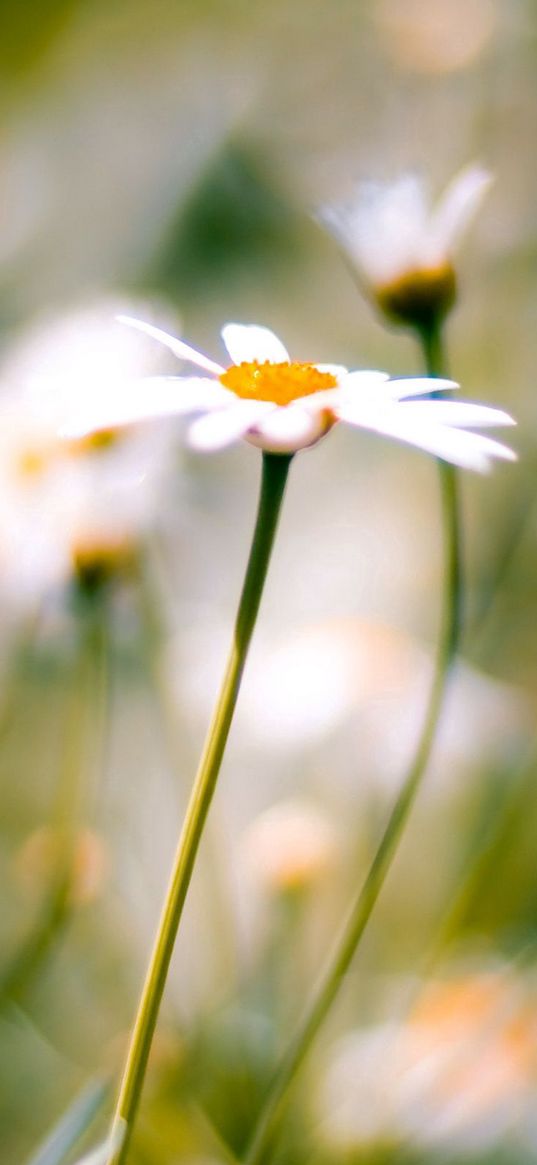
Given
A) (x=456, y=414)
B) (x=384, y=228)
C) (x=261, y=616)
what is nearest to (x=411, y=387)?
(x=456, y=414)

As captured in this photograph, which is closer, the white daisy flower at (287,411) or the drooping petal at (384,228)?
the white daisy flower at (287,411)

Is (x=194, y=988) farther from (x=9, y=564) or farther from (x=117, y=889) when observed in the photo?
(x=9, y=564)

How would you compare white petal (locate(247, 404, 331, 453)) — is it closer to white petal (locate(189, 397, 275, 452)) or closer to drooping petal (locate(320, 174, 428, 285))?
white petal (locate(189, 397, 275, 452))

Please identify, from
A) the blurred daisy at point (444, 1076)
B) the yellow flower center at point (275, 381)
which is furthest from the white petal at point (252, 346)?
the blurred daisy at point (444, 1076)

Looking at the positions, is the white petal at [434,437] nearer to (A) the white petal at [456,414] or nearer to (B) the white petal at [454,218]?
(A) the white petal at [456,414]

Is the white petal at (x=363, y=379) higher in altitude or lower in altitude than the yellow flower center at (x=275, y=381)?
higher

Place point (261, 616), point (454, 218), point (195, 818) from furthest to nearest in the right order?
point (261, 616) < point (454, 218) < point (195, 818)

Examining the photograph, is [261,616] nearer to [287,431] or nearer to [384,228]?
[384,228]
